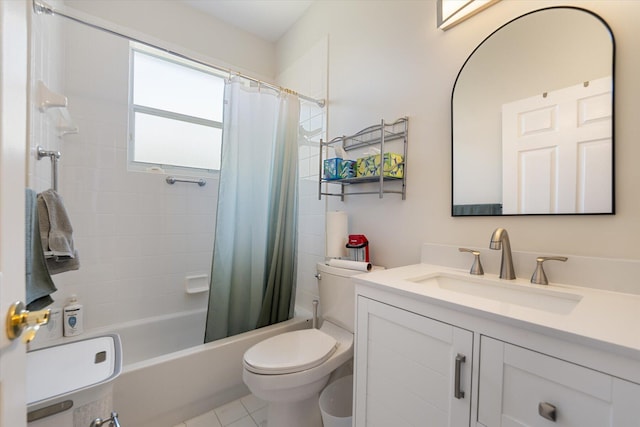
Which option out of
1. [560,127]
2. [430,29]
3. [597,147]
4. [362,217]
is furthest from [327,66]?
[597,147]

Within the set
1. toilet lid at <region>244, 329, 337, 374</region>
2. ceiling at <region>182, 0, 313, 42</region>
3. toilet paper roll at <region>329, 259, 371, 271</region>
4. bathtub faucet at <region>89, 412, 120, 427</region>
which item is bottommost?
bathtub faucet at <region>89, 412, 120, 427</region>

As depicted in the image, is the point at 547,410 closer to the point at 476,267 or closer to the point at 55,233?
the point at 476,267

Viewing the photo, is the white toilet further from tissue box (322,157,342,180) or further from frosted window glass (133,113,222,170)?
frosted window glass (133,113,222,170)

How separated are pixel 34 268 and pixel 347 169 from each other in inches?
52.8

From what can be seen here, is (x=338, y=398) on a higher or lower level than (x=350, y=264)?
lower

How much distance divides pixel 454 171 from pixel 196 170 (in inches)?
74.9

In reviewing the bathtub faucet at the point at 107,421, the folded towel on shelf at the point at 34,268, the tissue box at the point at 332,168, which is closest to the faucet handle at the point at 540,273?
the tissue box at the point at 332,168

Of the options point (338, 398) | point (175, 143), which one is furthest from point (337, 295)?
point (175, 143)

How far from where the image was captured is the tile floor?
4.56 ft

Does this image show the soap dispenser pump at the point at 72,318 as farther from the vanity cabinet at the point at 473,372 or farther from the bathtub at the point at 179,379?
the vanity cabinet at the point at 473,372

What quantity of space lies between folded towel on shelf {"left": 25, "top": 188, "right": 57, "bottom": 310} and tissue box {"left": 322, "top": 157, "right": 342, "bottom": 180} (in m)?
1.26

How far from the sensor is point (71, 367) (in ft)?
3.15

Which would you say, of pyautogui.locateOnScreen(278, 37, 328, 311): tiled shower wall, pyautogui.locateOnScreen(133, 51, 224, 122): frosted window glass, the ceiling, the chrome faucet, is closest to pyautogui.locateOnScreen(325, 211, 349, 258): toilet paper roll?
pyautogui.locateOnScreen(278, 37, 328, 311): tiled shower wall

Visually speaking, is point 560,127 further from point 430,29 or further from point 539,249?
point 430,29
